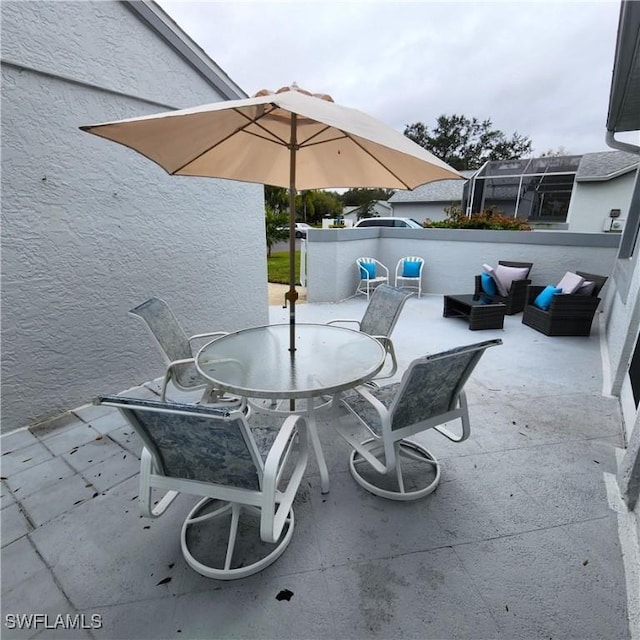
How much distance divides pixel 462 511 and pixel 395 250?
6131 millimetres

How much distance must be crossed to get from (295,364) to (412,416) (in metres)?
0.77

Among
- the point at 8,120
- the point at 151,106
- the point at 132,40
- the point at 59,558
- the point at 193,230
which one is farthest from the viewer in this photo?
the point at 193,230

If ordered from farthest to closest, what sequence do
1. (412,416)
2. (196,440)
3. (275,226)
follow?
(275,226)
(412,416)
(196,440)

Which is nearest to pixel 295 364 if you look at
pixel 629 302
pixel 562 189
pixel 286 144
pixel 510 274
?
pixel 286 144

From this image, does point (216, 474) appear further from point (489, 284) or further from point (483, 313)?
point (489, 284)

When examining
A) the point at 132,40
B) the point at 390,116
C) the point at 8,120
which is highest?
the point at 390,116

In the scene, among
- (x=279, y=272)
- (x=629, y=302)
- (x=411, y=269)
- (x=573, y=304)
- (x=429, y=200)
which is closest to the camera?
(x=629, y=302)

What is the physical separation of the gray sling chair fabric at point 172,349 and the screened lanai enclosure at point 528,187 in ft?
46.3

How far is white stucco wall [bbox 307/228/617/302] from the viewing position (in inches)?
225

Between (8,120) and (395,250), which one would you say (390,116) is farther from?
(8,120)

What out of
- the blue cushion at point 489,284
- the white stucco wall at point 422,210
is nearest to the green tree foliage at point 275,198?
the white stucco wall at point 422,210

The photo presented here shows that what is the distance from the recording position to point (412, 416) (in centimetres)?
172

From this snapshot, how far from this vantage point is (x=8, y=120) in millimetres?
2223

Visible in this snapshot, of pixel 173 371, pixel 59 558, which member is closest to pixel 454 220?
pixel 173 371
